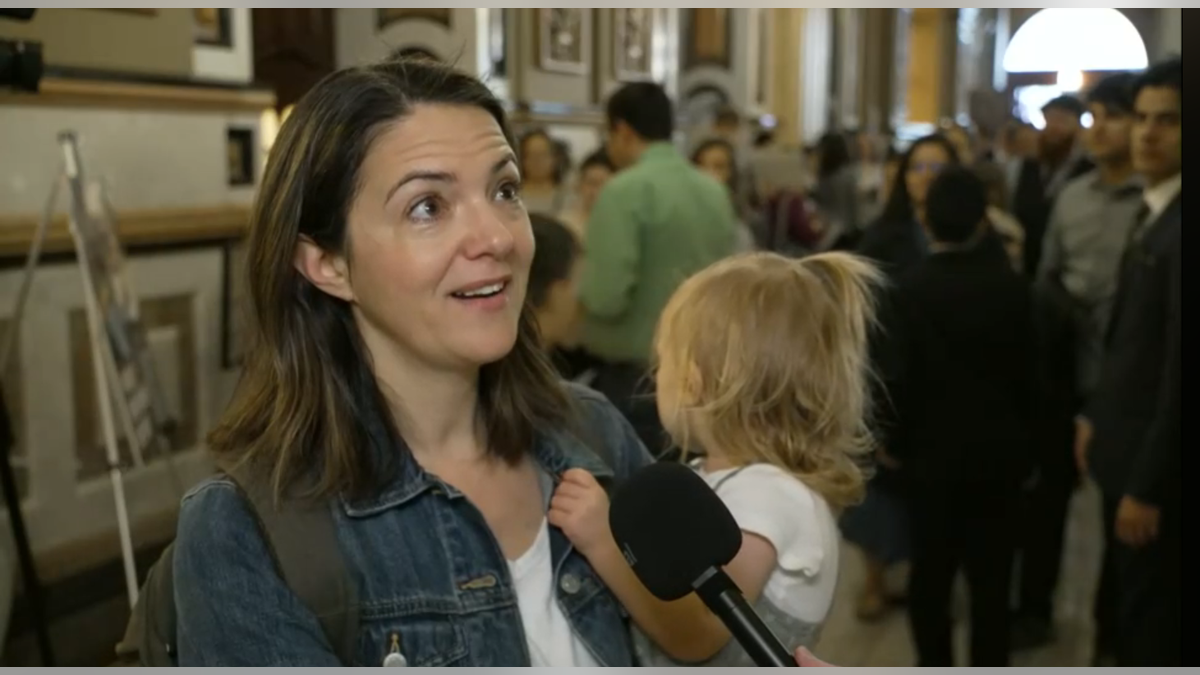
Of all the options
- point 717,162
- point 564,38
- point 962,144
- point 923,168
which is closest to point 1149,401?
point 923,168

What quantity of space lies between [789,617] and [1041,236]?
1.35 metres

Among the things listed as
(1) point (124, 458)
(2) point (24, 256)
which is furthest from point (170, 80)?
(1) point (124, 458)

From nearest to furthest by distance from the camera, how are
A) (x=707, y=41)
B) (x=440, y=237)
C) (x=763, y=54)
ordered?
(x=440, y=237) → (x=707, y=41) → (x=763, y=54)

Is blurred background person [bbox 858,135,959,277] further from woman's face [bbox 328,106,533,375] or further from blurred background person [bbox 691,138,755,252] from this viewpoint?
woman's face [bbox 328,106,533,375]

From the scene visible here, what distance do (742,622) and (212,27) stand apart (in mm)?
1751

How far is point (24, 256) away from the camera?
1.85 metres

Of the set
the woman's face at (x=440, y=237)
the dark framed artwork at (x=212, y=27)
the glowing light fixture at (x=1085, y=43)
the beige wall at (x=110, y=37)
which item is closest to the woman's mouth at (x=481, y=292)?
the woman's face at (x=440, y=237)

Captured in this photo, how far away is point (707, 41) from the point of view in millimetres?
3502

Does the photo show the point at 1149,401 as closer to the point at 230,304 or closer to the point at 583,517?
the point at 583,517

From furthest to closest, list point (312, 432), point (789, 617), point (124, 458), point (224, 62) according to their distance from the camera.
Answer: point (224, 62) < point (124, 458) < point (789, 617) < point (312, 432)

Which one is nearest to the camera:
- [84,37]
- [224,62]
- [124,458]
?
[124,458]

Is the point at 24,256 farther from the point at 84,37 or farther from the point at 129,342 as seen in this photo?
the point at 84,37

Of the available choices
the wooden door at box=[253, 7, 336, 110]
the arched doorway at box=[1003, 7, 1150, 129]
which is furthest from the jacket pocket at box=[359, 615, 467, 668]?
the wooden door at box=[253, 7, 336, 110]

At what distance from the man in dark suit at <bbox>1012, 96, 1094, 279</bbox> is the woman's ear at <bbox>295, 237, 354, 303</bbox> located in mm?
1183
